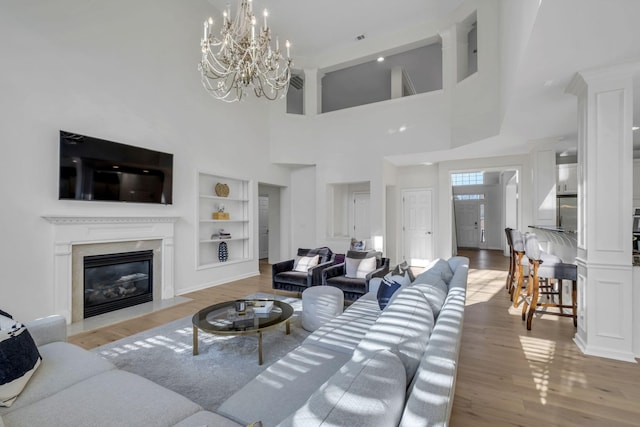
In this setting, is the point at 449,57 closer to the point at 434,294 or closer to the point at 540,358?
the point at 540,358

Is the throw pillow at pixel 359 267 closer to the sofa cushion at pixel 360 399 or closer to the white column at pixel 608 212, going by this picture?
the white column at pixel 608 212

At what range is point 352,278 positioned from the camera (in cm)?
426

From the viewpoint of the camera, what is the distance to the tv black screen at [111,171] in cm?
361

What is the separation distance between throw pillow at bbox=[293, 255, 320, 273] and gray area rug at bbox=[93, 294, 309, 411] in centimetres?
145

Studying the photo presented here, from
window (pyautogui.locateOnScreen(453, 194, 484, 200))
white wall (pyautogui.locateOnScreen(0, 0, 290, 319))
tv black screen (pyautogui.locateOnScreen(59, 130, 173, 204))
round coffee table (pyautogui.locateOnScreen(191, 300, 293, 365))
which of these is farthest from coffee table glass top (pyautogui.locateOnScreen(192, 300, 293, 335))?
window (pyautogui.locateOnScreen(453, 194, 484, 200))

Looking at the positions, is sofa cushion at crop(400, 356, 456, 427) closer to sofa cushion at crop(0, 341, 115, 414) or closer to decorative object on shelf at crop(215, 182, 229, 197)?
sofa cushion at crop(0, 341, 115, 414)

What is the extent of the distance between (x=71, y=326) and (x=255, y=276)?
3250 millimetres

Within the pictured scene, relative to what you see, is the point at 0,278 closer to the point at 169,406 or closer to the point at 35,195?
the point at 35,195

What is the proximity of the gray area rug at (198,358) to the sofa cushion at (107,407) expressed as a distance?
0.64m

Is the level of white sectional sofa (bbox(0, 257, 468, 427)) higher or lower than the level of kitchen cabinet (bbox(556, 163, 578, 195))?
lower

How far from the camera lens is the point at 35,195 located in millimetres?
3377

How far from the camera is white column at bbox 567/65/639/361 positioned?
8.67 ft

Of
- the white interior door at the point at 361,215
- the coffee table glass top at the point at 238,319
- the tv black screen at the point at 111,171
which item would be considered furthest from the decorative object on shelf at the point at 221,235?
the white interior door at the point at 361,215

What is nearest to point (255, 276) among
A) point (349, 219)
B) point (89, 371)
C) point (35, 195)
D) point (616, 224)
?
point (349, 219)
